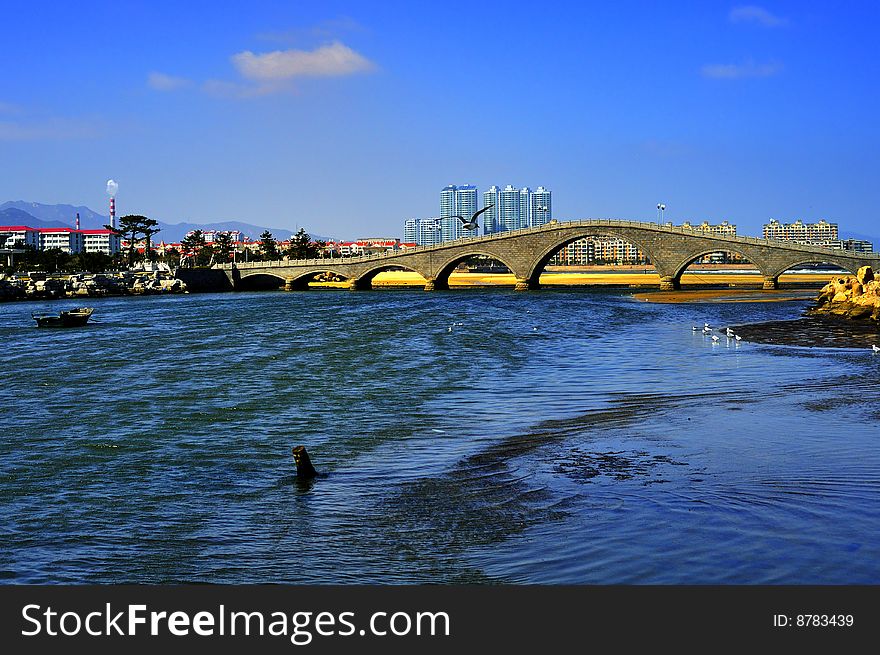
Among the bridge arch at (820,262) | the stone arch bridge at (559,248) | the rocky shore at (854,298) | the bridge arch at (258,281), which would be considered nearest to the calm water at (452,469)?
the rocky shore at (854,298)

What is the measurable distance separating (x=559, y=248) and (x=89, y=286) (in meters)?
54.3

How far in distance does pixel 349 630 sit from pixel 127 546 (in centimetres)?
531

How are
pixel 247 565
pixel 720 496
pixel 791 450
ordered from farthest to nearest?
pixel 791 450
pixel 720 496
pixel 247 565

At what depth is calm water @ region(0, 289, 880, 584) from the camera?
35.7 feet

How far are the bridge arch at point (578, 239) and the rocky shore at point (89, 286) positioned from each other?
44955 mm

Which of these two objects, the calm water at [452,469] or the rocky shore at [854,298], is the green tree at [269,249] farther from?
the calm water at [452,469]

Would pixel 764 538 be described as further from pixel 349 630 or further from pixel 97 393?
pixel 97 393

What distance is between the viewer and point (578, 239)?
104m

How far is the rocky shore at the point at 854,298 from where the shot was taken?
49.5 meters

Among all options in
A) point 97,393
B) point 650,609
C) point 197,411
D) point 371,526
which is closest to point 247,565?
point 371,526

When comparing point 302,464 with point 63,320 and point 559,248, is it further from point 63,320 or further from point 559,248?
point 559,248

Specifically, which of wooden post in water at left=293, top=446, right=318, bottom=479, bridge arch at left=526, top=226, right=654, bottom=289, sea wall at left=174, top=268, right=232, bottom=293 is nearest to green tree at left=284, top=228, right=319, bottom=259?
sea wall at left=174, top=268, right=232, bottom=293

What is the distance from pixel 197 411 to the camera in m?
23.7

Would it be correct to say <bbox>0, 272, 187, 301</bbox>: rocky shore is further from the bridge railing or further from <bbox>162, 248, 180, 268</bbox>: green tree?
<bbox>162, 248, 180, 268</bbox>: green tree
